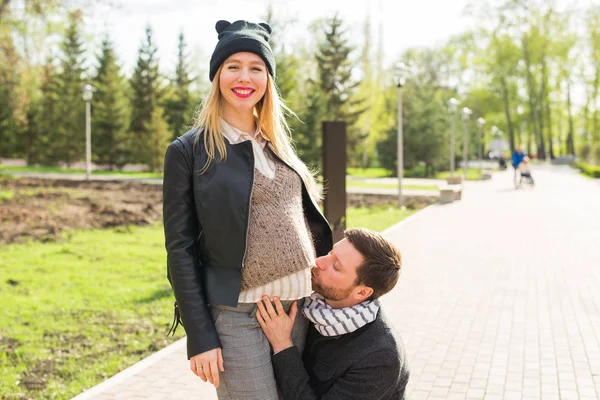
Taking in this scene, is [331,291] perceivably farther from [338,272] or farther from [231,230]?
[231,230]

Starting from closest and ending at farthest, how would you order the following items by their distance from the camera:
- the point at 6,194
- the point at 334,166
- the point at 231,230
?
the point at 231,230, the point at 334,166, the point at 6,194

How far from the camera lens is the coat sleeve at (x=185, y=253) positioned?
2230 millimetres

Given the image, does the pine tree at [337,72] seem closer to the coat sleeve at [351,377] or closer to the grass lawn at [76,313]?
the grass lawn at [76,313]

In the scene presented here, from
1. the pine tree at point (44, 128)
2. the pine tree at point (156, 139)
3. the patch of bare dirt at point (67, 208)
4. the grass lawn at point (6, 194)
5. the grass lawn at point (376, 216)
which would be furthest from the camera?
the pine tree at point (44, 128)

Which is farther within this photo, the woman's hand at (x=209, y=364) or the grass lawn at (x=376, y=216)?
the grass lawn at (x=376, y=216)

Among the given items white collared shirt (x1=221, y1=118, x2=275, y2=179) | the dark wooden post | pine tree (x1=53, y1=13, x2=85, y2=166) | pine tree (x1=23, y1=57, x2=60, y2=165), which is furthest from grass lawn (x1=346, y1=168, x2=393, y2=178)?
white collared shirt (x1=221, y1=118, x2=275, y2=179)

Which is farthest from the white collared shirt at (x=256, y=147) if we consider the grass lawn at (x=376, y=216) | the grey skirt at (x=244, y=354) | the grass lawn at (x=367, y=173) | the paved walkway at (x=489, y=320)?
the grass lawn at (x=367, y=173)

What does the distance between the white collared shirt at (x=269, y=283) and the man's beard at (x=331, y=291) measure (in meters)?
0.05

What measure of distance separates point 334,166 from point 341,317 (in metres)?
4.38

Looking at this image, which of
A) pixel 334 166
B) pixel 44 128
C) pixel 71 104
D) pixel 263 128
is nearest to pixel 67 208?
pixel 334 166

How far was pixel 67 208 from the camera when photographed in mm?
17156

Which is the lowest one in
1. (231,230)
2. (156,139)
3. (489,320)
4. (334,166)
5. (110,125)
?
(489,320)

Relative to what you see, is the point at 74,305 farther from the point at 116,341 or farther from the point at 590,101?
the point at 590,101

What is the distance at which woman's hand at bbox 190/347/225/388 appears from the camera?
2.24 metres
